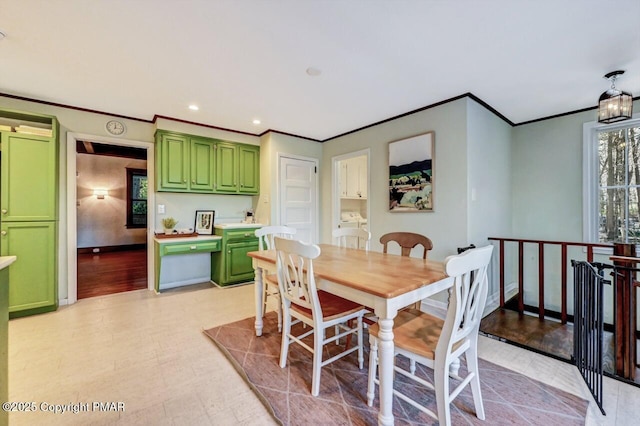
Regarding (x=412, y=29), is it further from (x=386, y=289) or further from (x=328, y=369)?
(x=328, y=369)

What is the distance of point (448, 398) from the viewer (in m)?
1.30

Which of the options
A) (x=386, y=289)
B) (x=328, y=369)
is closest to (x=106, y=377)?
(x=328, y=369)

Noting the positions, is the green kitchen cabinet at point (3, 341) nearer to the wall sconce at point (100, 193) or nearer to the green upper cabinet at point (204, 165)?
the green upper cabinet at point (204, 165)

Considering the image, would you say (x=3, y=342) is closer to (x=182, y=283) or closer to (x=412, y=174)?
(x=182, y=283)

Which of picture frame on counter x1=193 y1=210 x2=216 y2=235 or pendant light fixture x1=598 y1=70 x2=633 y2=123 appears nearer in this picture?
pendant light fixture x1=598 y1=70 x2=633 y2=123

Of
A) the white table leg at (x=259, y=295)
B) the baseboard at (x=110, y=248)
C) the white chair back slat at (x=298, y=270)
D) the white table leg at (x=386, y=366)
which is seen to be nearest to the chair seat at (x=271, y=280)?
the white table leg at (x=259, y=295)

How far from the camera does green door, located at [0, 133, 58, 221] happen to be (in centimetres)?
274

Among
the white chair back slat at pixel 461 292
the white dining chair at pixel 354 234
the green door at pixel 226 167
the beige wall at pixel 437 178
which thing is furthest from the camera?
the green door at pixel 226 167

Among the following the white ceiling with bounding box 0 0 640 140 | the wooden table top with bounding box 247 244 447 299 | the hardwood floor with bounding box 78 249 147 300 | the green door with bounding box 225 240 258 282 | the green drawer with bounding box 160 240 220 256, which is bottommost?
the hardwood floor with bounding box 78 249 147 300

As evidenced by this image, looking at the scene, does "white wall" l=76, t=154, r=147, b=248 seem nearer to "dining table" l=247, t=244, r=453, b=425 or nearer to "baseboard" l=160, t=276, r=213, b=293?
"baseboard" l=160, t=276, r=213, b=293

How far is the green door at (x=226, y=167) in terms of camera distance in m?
4.21

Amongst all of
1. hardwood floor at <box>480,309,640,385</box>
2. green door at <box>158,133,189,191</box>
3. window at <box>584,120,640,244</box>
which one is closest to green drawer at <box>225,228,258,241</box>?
green door at <box>158,133,189,191</box>

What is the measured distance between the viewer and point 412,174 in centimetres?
346

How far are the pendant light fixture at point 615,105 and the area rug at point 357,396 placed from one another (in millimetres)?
2372
